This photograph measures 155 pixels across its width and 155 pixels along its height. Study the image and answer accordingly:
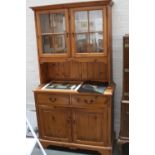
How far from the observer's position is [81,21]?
236 centimetres

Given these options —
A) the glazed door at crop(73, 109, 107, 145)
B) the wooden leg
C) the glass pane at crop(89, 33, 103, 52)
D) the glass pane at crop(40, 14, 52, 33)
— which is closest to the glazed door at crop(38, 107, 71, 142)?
the glazed door at crop(73, 109, 107, 145)

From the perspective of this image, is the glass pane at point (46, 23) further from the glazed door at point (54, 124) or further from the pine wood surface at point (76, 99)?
the glazed door at point (54, 124)

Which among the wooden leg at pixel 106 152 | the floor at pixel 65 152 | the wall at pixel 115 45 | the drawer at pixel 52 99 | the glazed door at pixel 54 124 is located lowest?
the floor at pixel 65 152

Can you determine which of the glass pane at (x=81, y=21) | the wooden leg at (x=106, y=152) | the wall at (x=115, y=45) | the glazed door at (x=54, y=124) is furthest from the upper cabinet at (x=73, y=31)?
the wooden leg at (x=106, y=152)

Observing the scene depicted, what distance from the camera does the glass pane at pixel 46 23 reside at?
8.05ft

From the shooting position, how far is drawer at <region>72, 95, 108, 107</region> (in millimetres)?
2325

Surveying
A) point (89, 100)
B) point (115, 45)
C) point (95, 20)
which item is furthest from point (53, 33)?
point (89, 100)

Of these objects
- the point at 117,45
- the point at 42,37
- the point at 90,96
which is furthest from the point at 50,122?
the point at 117,45

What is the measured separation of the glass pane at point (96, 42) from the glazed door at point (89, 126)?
0.70 metres

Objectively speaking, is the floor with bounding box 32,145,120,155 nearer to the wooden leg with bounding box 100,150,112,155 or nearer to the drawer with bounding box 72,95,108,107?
the wooden leg with bounding box 100,150,112,155

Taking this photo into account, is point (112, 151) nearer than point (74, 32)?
No

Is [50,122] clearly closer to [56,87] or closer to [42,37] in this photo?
[56,87]
